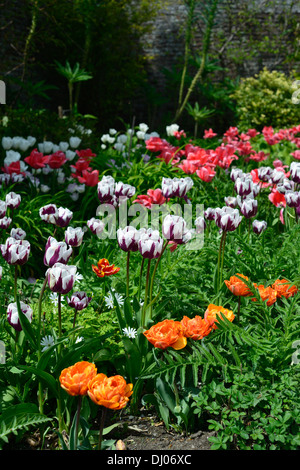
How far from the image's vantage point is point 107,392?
1505mm

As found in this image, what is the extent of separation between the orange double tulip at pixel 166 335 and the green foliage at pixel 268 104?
301 inches

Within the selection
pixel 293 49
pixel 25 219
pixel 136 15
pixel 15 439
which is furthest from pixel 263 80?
pixel 15 439

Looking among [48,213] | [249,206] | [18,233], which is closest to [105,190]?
[48,213]

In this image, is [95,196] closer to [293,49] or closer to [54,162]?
[54,162]

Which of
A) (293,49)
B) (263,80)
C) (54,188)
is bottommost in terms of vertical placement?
(54,188)

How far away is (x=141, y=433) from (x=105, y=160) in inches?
126

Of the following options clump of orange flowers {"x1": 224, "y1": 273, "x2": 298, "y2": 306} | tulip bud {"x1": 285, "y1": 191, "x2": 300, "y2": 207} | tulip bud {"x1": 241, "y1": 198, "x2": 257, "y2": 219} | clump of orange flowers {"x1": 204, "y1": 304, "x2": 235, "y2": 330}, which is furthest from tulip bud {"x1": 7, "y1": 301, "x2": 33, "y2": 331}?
tulip bud {"x1": 285, "y1": 191, "x2": 300, "y2": 207}

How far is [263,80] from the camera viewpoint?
368 inches

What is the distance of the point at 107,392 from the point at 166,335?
0.34 m

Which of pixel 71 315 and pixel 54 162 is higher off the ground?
pixel 54 162

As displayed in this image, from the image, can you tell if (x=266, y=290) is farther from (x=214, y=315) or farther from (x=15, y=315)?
(x=15, y=315)

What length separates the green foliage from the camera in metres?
8.82

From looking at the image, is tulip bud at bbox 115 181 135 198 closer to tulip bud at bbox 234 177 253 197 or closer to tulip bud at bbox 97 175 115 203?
tulip bud at bbox 97 175 115 203

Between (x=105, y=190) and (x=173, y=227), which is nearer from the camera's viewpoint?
(x=173, y=227)
